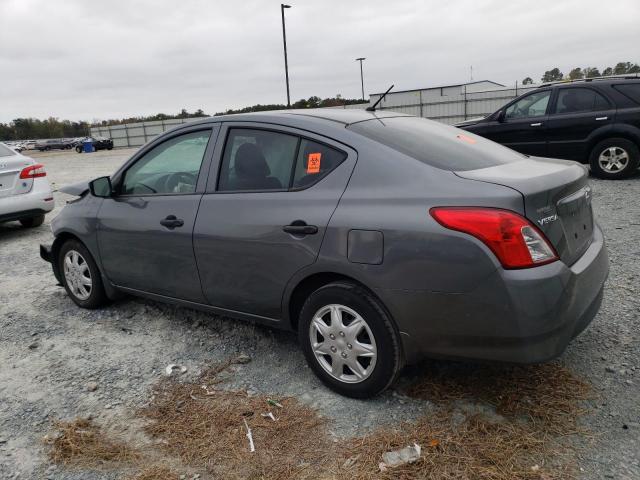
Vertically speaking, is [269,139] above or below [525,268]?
above

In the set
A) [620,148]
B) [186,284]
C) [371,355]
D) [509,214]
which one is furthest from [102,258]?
[620,148]

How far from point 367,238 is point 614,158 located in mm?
8152

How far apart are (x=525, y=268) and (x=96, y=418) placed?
2426mm

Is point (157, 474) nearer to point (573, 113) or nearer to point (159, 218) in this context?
point (159, 218)

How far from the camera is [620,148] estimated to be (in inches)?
354

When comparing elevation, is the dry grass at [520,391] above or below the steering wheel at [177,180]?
below

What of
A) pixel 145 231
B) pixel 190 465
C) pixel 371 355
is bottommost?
pixel 190 465

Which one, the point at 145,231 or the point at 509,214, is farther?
the point at 145,231

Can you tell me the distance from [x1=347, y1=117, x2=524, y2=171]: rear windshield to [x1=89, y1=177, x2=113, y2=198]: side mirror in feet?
6.80

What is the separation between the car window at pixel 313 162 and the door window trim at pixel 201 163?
2.47 ft

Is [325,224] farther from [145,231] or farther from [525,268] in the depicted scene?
[145,231]

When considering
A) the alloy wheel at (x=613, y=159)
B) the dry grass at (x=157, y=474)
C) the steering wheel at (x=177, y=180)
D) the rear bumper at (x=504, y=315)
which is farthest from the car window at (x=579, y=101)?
the dry grass at (x=157, y=474)

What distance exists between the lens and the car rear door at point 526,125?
957 centimetres

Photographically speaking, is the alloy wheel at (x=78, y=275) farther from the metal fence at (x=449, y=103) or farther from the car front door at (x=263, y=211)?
the metal fence at (x=449, y=103)
